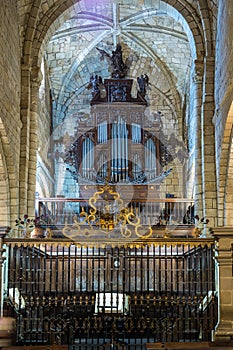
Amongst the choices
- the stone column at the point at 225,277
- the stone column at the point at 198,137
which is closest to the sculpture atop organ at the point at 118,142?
the stone column at the point at 198,137

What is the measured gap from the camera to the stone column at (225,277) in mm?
10109

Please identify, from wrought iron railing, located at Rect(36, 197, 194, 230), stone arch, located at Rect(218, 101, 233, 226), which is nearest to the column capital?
stone arch, located at Rect(218, 101, 233, 226)

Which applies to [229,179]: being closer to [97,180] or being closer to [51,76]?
[97,180]

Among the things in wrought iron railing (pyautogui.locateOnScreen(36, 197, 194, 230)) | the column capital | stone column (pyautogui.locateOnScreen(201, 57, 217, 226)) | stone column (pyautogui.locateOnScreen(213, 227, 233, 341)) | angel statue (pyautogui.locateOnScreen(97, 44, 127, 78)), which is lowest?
stone column (pyautogui.locateOnScreen(213, 227, 233, 341))

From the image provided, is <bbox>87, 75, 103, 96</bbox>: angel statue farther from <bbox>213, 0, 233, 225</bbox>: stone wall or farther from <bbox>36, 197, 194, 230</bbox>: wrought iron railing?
<bbox>213, 0, 233, 225</bbox>: stone wall

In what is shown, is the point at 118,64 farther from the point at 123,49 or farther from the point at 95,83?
the point at 123,49

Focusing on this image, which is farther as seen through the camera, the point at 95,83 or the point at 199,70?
the point at 95,83

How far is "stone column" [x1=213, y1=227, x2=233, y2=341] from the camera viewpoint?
10.1 meters

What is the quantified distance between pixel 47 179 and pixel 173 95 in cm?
517

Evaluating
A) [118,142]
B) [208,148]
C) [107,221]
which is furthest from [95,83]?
[107,221]

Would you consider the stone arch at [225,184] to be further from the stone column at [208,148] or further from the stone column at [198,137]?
the stone column at [198,137]

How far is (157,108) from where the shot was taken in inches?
885

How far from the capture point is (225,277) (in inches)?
400

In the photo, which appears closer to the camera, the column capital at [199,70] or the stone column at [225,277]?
the stone column at [225,277]
